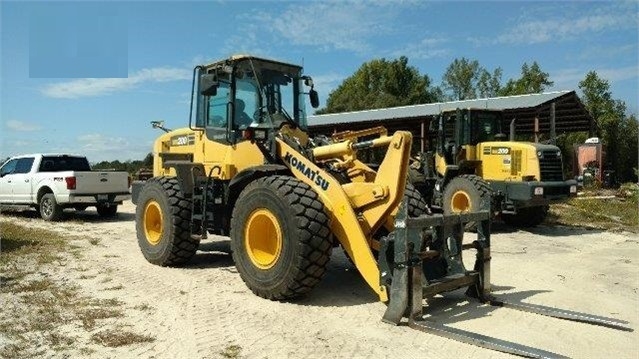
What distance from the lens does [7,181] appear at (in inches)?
588

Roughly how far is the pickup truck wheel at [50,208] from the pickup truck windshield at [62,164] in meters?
0.84

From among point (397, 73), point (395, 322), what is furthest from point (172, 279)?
point (397, 73)

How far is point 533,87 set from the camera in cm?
4350

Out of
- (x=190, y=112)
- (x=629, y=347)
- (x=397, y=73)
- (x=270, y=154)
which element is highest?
(x=397, y=73)

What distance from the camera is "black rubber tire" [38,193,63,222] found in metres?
13.6

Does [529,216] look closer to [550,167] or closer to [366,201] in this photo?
[550,167]

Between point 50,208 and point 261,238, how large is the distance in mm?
9887

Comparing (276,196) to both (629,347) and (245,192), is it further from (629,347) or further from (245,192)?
(629,347)

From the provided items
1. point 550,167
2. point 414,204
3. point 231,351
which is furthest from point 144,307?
point 550,167

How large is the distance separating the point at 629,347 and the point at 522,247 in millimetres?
5545

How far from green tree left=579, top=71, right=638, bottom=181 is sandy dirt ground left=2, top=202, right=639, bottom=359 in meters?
25.2

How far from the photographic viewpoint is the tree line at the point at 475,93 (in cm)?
3189

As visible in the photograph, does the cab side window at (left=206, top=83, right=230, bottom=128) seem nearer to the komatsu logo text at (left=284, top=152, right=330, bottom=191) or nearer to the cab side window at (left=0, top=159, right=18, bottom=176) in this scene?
the komatsu logo text at (left=284, top=152, right=330, bottom=191)

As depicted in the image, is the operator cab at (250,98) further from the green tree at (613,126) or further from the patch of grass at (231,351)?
the green tree at (613,126)
